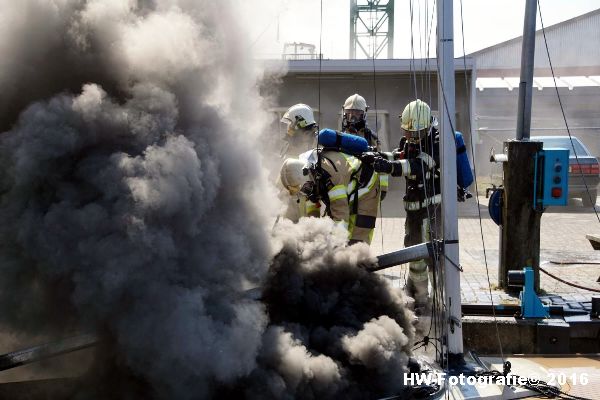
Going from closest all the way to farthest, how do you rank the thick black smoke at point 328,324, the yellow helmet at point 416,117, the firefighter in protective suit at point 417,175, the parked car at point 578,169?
1. the thick black smoke at point 328,324
2. the firefighter in protective suit at point 417,175
3. the yellow helmet at point 416,117
4. the parked car at point 578,169

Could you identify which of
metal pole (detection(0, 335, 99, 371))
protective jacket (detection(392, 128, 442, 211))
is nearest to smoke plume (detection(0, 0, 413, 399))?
metal pole (detection(0, 335, 99, 371))

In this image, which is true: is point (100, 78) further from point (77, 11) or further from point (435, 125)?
point (435, 125)

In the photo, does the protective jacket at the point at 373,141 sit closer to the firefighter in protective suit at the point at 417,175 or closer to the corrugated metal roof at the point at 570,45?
the firefighter in protective suit at the point at 417,175

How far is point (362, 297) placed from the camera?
5.26 meters

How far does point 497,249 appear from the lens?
36.9ft

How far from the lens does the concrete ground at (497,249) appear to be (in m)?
8.04

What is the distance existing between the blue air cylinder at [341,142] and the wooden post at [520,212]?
5.31 feet

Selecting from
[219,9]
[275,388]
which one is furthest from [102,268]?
[219,9]

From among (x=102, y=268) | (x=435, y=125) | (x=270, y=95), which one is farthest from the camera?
(x=435, y=125)

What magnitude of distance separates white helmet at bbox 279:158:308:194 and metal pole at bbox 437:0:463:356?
68.6 inches

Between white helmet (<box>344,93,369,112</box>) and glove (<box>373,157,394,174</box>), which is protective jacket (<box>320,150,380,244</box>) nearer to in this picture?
glove (<box>373,157,394,174</box>)

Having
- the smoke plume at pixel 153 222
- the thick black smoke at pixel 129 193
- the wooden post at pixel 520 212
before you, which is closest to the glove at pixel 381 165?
the wooden post at pixel 520 212

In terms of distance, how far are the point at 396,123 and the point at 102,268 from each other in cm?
1612

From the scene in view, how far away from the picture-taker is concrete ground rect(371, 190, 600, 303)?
8039 mm
